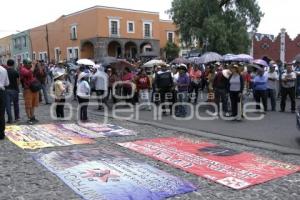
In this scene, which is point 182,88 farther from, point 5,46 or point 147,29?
point 5,46

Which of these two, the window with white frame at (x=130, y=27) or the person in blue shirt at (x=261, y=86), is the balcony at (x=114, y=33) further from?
the person in blue shirt at (x=261, y=86)

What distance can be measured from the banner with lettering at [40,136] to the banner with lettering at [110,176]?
1.07m

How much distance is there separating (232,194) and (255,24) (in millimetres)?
39219

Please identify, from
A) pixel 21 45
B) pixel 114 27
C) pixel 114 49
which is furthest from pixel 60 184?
pixel 21 45

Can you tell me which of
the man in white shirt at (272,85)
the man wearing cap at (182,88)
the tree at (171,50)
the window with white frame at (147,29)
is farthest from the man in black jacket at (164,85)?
the window with white frame at (147,29)

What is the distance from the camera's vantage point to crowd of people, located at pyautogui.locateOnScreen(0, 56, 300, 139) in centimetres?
1216

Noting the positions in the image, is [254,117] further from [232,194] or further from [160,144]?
[232,194]

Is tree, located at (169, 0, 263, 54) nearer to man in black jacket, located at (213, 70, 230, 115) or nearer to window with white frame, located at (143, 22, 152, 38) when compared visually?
window with white frame, located at (143, 22, 152, 38)

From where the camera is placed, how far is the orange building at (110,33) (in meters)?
56.3

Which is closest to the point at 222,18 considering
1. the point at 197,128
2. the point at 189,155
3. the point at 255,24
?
the point at 255,24

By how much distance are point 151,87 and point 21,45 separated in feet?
230

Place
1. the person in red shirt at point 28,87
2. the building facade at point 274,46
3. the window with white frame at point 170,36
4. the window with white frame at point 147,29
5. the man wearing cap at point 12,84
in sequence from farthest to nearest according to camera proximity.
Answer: the window with white frame at point 170,36 < the window with white frame at point 147,29 < the building facade at point 274,46 < the man wearing cap at point 12,84 < the person in red shirt at point 28,87

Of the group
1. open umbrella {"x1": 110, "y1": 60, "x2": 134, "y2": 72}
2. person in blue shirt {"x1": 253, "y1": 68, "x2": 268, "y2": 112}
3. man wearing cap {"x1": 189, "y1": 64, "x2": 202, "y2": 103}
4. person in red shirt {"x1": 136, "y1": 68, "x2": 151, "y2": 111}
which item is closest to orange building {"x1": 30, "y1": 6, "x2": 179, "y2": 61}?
open umbrella {"x1": 110, "y1": 60, "x2": 134, "y2": 72}

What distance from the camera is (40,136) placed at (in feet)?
32.8
